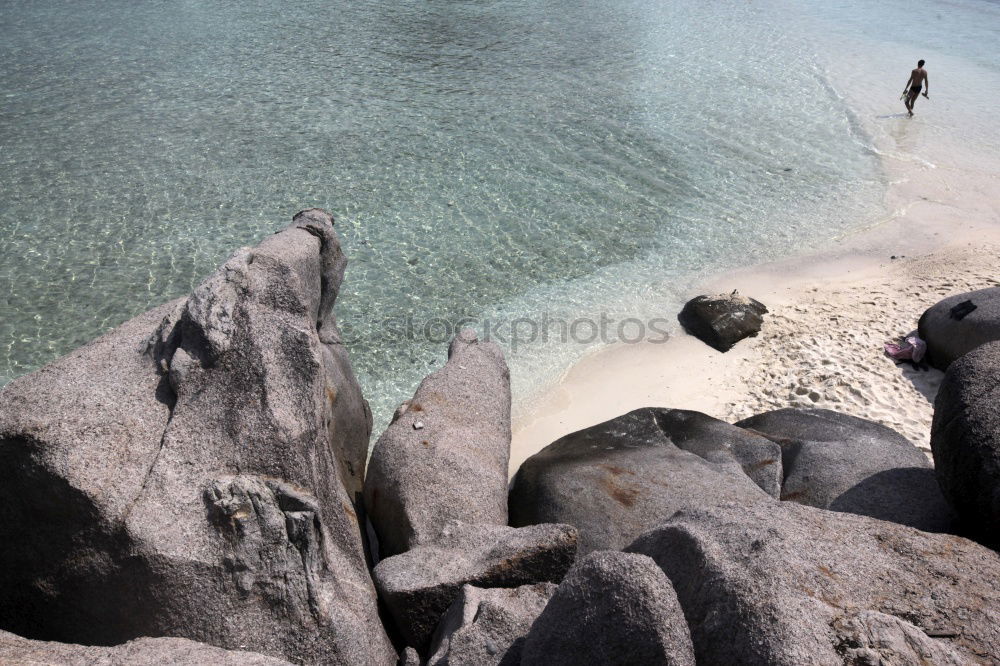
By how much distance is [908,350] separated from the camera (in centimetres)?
818

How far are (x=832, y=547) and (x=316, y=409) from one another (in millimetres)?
2718

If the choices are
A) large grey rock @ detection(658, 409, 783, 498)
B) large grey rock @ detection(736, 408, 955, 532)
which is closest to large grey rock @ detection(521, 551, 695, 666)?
large grey rock @ detection(736, 408, 955, 532)

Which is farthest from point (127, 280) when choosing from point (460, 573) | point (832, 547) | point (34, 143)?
point (832, 547)

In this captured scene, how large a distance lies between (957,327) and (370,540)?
20.9 feet

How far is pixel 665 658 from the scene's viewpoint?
274cm

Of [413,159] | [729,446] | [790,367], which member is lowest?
[790,367]

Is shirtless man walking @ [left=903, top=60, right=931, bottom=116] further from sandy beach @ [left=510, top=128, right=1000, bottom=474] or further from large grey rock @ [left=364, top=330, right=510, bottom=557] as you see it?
large grey rock @ [left=364, top=330, right=510, bottom=557]

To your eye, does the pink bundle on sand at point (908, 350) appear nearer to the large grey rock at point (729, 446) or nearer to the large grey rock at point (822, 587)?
the large grey rock at point (729, 446)

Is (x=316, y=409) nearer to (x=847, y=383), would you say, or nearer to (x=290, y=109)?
(x=847, y=383)

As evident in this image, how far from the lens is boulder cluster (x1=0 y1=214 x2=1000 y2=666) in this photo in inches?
117

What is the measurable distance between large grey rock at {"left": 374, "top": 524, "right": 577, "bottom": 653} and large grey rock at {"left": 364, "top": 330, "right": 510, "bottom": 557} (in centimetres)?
52

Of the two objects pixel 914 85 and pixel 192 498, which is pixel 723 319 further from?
pixel 914 85

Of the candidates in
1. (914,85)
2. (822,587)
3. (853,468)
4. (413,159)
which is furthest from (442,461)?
(914,85)

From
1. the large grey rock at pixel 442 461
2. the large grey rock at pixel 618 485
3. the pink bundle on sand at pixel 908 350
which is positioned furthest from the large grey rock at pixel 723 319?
the large grey rock at pixel 442 461
